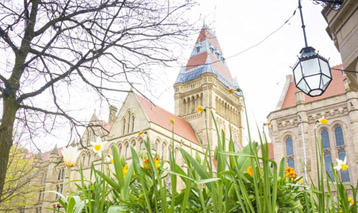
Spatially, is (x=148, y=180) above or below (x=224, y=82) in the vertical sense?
below

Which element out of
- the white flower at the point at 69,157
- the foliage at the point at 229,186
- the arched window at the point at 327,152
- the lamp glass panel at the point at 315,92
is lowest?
the foliage at the point at 229,186

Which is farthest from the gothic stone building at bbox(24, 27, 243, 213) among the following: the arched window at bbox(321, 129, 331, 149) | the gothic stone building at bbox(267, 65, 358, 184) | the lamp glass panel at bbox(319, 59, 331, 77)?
the lamp glass panel at bbox(319, 59, 331, 77)

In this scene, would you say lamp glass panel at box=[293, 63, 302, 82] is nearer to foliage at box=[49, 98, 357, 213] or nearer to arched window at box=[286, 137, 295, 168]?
foliage at box=[49, 98, 357, 213]

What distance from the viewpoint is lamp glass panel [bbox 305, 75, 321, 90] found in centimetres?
466

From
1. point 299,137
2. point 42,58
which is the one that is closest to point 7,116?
point 42,58

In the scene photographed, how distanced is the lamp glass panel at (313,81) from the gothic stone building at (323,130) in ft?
50.4

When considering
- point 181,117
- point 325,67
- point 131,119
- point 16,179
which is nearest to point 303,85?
point 325,67

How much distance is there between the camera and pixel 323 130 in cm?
2038

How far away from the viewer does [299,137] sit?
2048 centimetres

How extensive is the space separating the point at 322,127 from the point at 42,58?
18809 millimetres

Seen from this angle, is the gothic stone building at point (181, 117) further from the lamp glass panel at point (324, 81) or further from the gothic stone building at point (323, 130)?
the lamp glass panel at point (324, 81)

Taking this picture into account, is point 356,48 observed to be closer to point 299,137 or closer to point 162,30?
point 162,30

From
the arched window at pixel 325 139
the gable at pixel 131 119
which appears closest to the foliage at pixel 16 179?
the gable at pixel 131 119

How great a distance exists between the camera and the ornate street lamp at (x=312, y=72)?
4668mm
